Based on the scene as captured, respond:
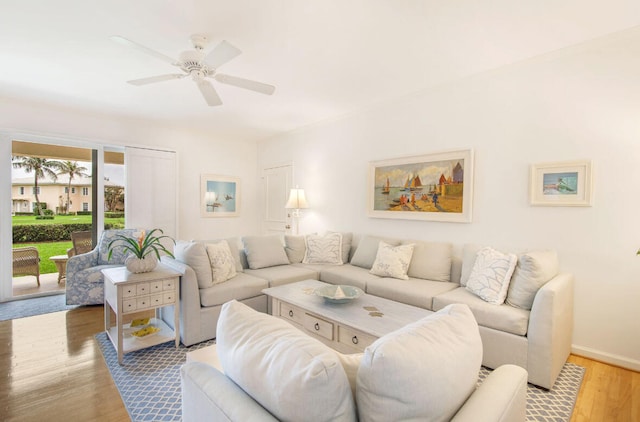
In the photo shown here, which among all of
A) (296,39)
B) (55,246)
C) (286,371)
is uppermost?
(296,39)

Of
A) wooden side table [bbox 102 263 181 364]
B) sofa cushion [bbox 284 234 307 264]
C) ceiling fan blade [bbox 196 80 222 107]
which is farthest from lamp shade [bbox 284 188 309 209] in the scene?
wooden side table [bbox 102 263 181 364]

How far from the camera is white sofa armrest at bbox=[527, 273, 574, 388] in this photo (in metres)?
2.14

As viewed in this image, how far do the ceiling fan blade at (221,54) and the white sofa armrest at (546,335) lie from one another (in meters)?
2.70

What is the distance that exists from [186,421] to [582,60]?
3641 mm

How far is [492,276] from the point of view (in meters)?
2.59

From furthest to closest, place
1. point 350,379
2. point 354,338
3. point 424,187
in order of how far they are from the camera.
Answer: point 424,187
point 354,338
point 350,379

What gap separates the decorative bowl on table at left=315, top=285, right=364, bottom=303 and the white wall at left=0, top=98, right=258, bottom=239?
138 inches

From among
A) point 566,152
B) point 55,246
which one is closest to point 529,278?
point 566,152

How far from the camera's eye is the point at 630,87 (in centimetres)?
242

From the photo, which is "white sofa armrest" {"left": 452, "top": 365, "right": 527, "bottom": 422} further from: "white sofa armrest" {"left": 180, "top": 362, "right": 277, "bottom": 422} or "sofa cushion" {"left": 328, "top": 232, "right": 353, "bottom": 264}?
"sofa cushion" {"left": 328, "top": 232, "right": 353, "bottom": 264}

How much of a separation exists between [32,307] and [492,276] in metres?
5.02

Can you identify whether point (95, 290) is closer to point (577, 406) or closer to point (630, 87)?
point (577, 406)

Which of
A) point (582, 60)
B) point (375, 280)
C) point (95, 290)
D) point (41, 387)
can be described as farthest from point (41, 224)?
point (582, 60)

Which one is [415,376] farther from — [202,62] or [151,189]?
[151,189]
